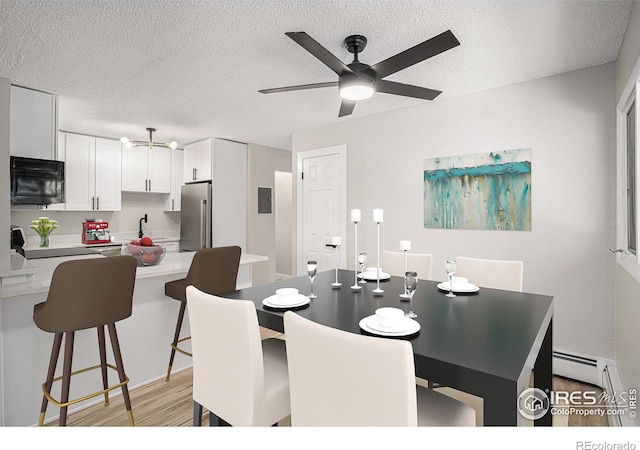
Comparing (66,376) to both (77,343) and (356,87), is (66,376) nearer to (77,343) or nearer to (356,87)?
(77,343)

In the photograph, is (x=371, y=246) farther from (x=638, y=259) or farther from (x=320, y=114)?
(x=638, y=259)

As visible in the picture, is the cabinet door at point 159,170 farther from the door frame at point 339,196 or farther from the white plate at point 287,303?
the white plate at point 287,303

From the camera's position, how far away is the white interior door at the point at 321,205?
4035 mm

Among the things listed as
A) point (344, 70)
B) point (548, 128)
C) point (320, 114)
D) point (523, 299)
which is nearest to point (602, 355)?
point (523, 299)

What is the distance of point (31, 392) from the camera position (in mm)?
1941

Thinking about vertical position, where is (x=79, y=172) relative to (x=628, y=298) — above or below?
above

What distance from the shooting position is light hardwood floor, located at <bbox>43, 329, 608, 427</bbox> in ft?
6.51

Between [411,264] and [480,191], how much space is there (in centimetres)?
103

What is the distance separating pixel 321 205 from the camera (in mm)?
4262

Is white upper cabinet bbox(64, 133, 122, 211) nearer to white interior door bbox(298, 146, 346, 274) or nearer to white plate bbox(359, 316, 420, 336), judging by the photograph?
white interior door bbox(298, 146, 346, 274)

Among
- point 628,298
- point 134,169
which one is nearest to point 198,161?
point 134,169

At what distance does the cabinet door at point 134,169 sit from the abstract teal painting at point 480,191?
13.3ft

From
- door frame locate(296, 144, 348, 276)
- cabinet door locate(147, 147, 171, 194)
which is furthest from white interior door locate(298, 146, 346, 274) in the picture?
cabinet door locate(147, 147, 171, 194)

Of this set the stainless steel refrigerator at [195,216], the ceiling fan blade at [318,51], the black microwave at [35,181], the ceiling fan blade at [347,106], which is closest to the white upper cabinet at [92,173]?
the stainless steel refrigerator at [195,216]
